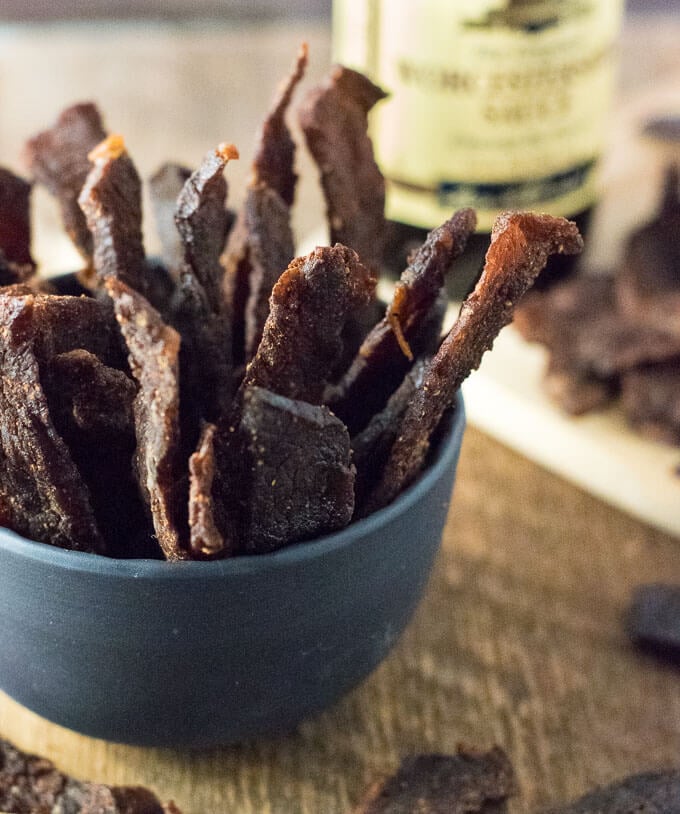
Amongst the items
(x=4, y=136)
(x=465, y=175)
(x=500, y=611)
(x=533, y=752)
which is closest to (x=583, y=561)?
(x=500, y=611)

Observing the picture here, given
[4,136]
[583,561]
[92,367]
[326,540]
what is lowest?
[583,561]

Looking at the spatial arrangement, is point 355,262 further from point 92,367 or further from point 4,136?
point 4,136

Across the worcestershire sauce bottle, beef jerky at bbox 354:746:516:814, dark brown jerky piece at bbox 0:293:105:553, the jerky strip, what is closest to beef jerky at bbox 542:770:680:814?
beef jerky at bbox 354:746:516:814

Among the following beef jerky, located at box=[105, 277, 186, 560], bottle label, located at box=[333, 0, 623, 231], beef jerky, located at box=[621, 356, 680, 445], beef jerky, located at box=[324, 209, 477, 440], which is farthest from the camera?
bottle label, located at box=[333, 0, 623, 231]

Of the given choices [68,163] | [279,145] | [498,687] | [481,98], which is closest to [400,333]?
[279,145]

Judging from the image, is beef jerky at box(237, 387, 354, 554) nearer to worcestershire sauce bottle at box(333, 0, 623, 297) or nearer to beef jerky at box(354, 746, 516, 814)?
beef jerky at box(354, 746, 516, 814)
